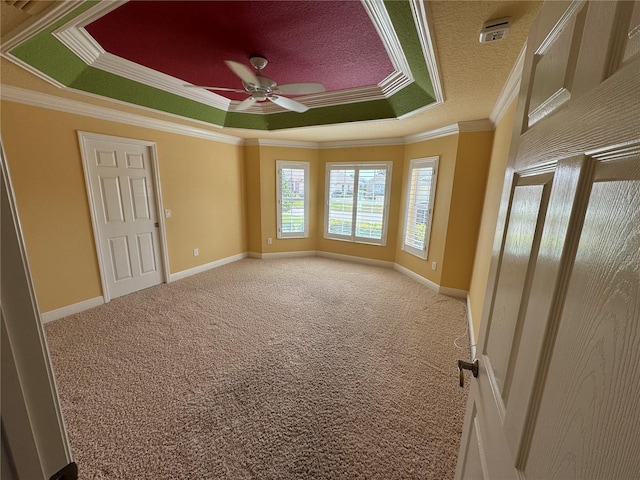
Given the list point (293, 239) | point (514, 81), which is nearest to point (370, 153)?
point (293, 239)

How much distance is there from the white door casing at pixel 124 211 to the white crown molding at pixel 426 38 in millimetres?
3391

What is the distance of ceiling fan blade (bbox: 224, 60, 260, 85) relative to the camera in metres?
1.84

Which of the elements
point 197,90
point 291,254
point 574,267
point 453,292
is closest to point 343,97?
point 197,90

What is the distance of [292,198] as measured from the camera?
4988 millimetres

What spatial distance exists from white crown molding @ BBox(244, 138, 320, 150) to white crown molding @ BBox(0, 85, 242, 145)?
73 cm

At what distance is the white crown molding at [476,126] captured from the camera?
2897 mm

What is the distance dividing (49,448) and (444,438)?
1824 mm

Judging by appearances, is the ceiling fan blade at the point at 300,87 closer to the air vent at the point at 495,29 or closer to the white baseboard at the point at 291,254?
the air vent at the point at 495,29

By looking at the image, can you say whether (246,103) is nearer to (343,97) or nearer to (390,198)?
(343,97)

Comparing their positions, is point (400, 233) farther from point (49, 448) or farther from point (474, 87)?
point (49, 448)

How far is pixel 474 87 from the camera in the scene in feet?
6.82

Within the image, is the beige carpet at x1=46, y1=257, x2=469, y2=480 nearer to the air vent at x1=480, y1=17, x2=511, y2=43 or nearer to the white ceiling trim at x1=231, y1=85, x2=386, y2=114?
the air vent at x1=480, y1=17, x2=511, y2=43

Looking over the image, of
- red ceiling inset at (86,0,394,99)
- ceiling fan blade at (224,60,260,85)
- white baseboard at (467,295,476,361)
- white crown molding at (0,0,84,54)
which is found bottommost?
white baseboard at (467,295,476,361)

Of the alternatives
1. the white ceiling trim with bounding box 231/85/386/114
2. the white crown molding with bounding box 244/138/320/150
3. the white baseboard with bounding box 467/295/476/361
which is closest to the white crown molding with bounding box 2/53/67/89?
the white ceiling trim with bounding box 231/85/386/114
